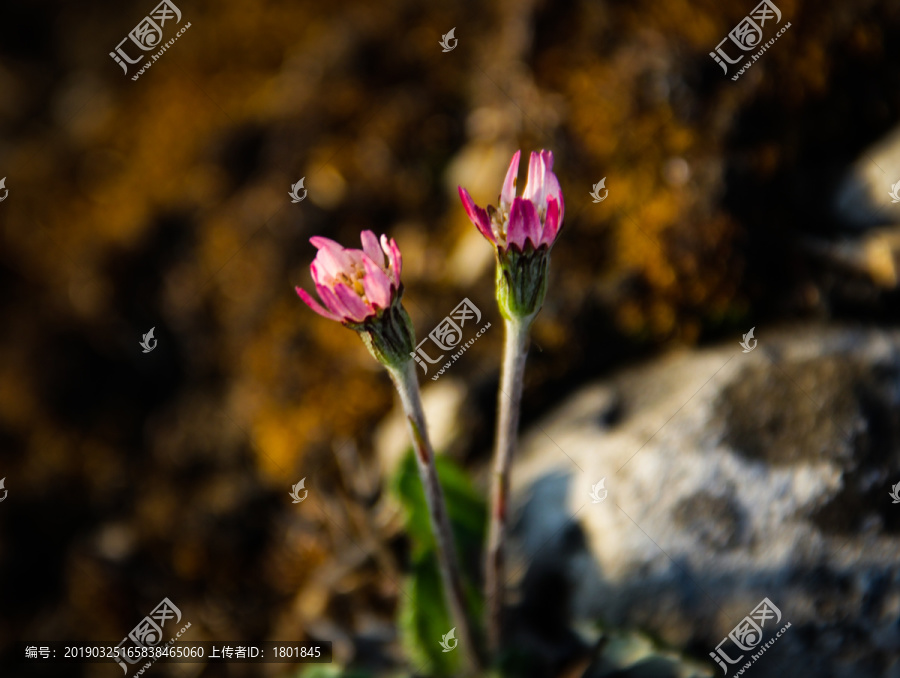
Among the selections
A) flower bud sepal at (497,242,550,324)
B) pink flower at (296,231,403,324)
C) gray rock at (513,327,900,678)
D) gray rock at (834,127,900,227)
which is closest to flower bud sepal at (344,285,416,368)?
pink flower at (296,231,403,324)

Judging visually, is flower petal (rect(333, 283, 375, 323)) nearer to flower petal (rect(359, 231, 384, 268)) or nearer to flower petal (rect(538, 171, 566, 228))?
flower petal (rect(359, 231, 384, 268))

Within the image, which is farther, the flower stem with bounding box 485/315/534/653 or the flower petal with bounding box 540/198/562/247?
the flower stem with bounding box 485/315/534/653

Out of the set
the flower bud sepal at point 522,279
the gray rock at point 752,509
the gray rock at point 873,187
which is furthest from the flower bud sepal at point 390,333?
the gray rock at point 873,187

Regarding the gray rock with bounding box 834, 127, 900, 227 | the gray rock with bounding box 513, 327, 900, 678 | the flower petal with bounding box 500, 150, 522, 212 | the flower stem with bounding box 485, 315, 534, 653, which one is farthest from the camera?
the gray rock with bounding box 834, 127, 900, 227

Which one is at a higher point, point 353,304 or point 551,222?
point 353,304

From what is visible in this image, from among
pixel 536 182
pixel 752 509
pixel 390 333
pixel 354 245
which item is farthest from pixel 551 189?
pixel 354 245

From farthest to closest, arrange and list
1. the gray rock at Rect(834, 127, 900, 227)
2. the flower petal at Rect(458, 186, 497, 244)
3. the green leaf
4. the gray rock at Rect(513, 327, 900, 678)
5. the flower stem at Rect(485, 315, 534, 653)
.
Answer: the gray rock at Rect(834, 127, 900, 227), the green leaf, the gray rock at Rect(513, 327, 900, 678), the flower stem at Rect(485, 315, 534, 653), the flower petal at Rect(458, 186, 497, 244)

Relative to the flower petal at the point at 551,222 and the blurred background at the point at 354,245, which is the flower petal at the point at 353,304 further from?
the blurred background at the point at 354,245

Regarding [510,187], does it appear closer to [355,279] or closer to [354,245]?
[355,279]
